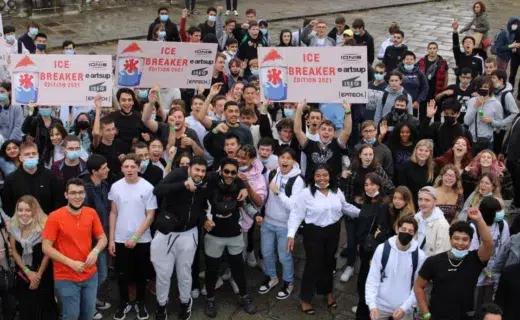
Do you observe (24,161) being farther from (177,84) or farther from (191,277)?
(177,84)

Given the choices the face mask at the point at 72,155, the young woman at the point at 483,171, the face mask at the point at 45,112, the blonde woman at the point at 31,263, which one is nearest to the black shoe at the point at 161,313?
the blonde woman at the point at 31,263

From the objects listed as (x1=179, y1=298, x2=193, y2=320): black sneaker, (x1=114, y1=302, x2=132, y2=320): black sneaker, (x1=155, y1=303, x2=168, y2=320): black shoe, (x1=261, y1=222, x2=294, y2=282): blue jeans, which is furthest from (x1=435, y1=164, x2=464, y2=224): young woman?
(x1=114, y1=302, x2=132, y2=320): black sneaker

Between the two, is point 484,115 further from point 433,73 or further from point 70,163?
point 70,163

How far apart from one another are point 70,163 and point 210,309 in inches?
91.0

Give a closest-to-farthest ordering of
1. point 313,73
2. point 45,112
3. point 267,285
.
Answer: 1. point 267,285
2. point 45,112
3. point 313,73

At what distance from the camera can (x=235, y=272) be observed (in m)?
7.30

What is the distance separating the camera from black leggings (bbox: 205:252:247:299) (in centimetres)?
722

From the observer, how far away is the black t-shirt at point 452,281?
583 centimetres

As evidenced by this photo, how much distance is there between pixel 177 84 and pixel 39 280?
13.4 ft

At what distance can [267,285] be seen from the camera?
774 centimetres

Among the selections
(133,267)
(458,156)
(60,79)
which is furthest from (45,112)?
(458,156)

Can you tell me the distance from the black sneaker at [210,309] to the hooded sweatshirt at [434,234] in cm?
241

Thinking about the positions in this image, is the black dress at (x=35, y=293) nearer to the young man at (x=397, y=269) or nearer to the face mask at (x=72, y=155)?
the face mask at (x=72, y=155)

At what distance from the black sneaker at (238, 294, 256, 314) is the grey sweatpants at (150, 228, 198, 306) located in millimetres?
703
